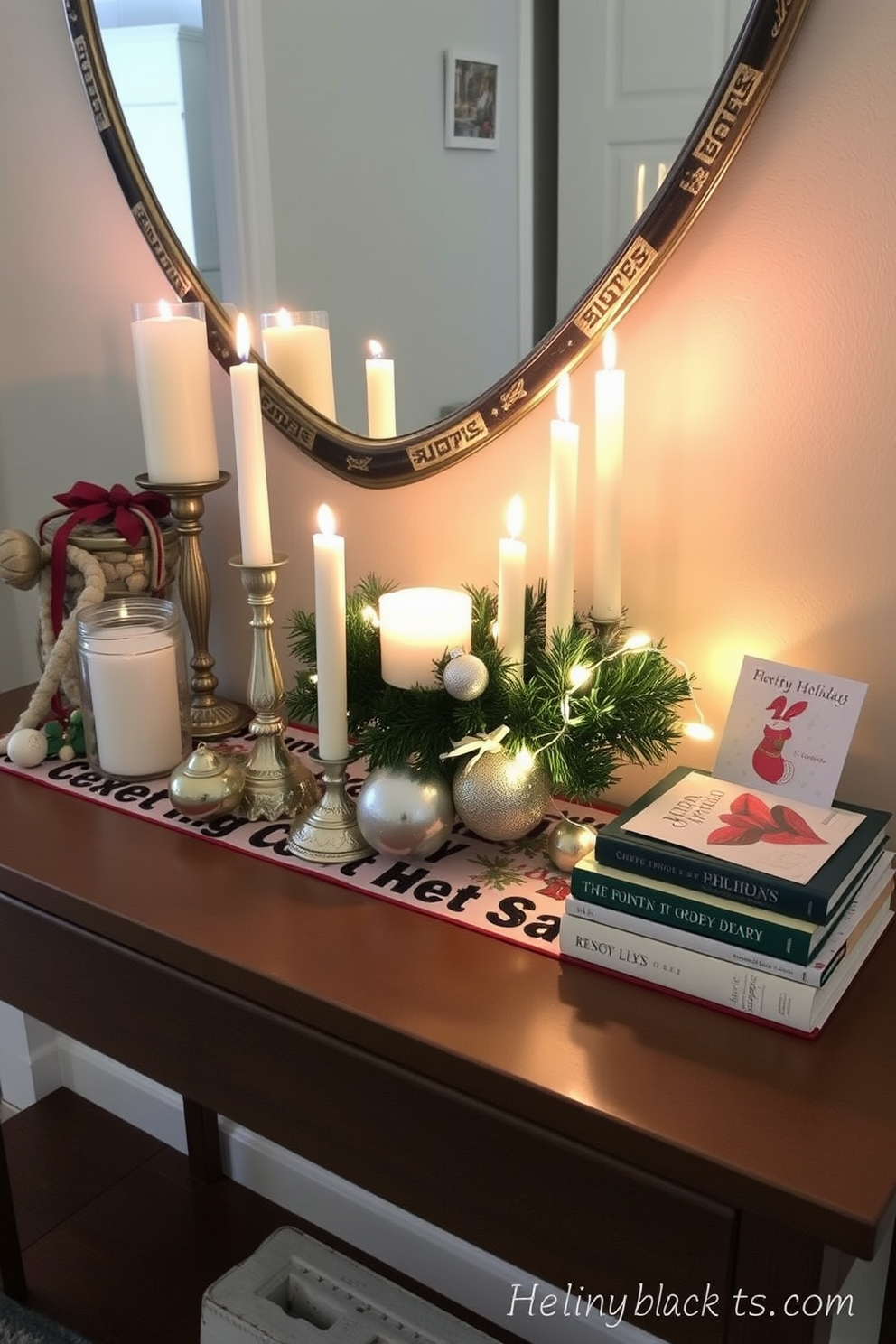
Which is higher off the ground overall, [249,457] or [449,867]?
[249,457]

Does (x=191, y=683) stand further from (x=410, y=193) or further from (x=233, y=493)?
(x=410, y=193)

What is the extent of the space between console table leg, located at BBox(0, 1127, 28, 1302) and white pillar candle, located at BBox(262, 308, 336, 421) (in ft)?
3.08

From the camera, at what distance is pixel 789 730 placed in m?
0.90

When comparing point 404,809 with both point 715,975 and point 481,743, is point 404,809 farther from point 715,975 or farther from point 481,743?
point 715,975

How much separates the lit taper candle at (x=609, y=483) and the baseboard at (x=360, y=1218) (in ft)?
2.22

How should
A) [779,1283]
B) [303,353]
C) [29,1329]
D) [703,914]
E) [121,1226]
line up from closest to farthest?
[779,1283] → [703,914] → [303,353] → [29,1329] → [121,1226]

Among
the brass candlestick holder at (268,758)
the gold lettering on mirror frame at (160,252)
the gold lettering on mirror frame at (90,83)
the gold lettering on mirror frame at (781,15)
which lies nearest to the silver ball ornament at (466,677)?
the brass candlestick holder at (268,758)

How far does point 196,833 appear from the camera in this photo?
104cm

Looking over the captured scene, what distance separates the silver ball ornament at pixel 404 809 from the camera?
36.3 inches

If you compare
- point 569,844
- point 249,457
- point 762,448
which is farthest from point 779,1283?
point 249,457

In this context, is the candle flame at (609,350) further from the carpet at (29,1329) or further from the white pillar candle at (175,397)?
the carpet at (29,1329)

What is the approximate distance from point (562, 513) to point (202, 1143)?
112 cm

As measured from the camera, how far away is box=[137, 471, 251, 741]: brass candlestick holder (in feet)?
4.02

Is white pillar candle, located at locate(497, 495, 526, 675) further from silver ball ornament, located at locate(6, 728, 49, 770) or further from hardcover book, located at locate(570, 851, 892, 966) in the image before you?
silver ball ornament, located at locate(6, 728, 49, 770)
